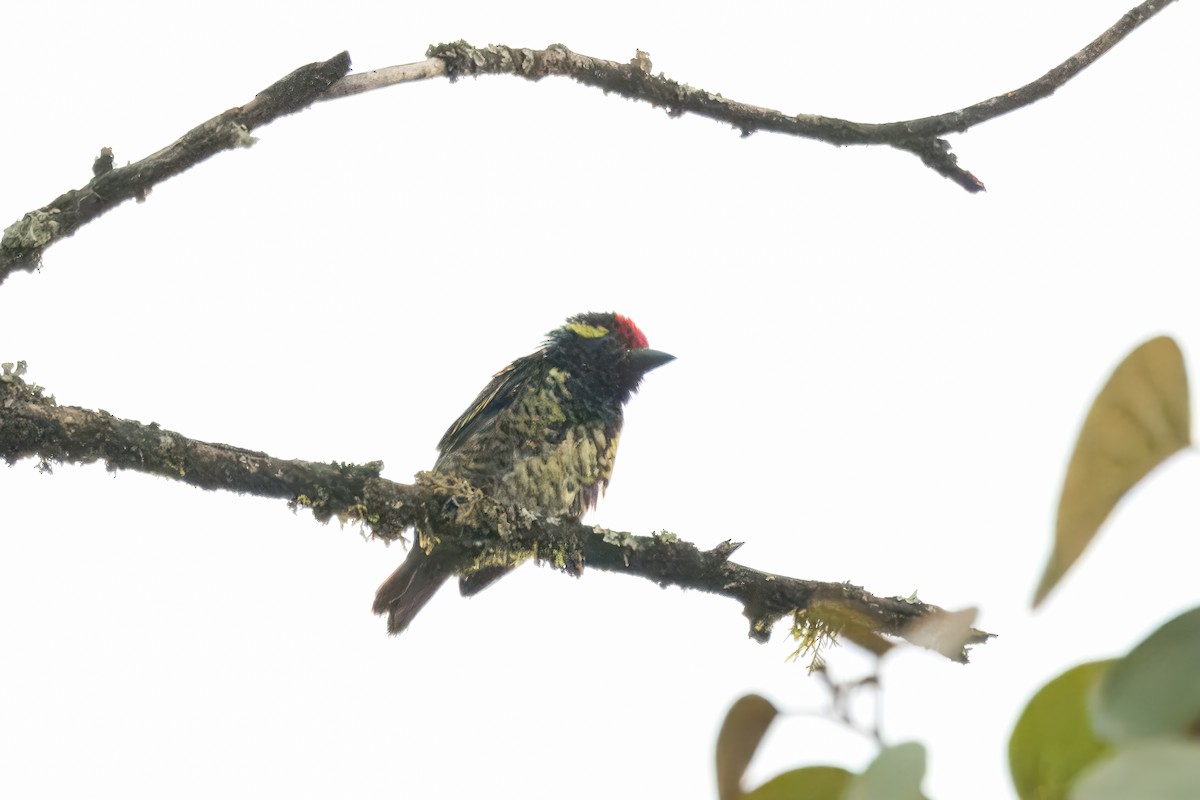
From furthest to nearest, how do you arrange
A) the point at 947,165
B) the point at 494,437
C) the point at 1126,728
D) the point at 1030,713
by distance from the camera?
the point at 494,437
the point at 947,165
the point at 1030,713
the point at 1126,728

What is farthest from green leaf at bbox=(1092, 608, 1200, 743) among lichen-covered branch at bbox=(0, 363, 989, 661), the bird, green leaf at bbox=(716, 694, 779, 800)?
the bird

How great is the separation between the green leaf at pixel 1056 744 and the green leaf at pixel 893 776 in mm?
73

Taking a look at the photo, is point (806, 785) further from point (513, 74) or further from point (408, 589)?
point (408, 589)

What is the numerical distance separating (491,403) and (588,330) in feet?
1.95

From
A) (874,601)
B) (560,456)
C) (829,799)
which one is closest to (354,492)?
(874,601)

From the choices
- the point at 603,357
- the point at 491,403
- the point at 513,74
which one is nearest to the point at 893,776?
the point at 513,74

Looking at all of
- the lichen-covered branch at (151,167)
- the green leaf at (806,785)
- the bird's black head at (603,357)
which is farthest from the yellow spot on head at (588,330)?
the green leaf at (806,785)

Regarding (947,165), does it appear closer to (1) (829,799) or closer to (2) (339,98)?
(2) (339,98)

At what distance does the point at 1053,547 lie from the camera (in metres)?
0.64

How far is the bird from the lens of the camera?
178 inches

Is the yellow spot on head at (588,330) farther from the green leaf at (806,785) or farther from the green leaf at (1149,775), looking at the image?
the green leaf at (1149,775)

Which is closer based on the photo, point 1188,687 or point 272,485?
point 1188,687

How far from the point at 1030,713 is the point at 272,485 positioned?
2.45 meters

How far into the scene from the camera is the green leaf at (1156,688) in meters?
0.55
